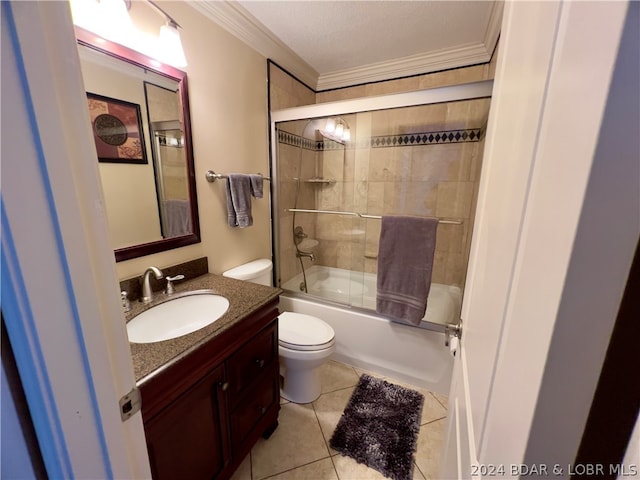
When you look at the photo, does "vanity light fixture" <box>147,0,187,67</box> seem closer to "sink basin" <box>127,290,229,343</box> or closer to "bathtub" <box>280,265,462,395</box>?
"sink basin" <box>127,290,229,343</box>

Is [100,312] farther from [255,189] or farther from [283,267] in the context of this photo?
[283,267]

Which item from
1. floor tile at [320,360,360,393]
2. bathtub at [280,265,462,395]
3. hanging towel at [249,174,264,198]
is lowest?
floor tile at [320,360,360,393]

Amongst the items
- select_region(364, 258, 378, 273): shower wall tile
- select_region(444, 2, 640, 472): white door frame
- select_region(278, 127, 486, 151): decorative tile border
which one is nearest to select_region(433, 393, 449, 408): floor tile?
select_region(364, 258, 378, 273): shower wall tile

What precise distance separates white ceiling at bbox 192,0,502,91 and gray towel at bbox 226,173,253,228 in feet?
3.00

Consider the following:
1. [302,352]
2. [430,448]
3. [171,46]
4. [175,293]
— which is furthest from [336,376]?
[171,46]

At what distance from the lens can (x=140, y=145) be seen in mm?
1251

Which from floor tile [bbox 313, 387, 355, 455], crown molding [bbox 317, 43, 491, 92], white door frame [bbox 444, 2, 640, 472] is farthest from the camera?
crown molding [bbox 317, 43, 491, 92]

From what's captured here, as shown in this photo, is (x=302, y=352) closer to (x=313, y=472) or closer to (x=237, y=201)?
(x=313, y=472)

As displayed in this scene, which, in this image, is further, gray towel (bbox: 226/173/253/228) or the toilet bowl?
gray towel (bbox: 226/173/253/228)

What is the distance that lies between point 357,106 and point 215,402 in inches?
71.9

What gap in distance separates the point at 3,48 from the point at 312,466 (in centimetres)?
173

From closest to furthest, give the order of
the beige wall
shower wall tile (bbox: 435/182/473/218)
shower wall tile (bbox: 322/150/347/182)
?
the beige wall, shower wall tile (bbox: 435/182/473/218), shower wall tile (bbox: 322/150/347/182)

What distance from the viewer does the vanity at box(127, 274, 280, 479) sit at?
2.71 feet

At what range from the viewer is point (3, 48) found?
312 millimetres
